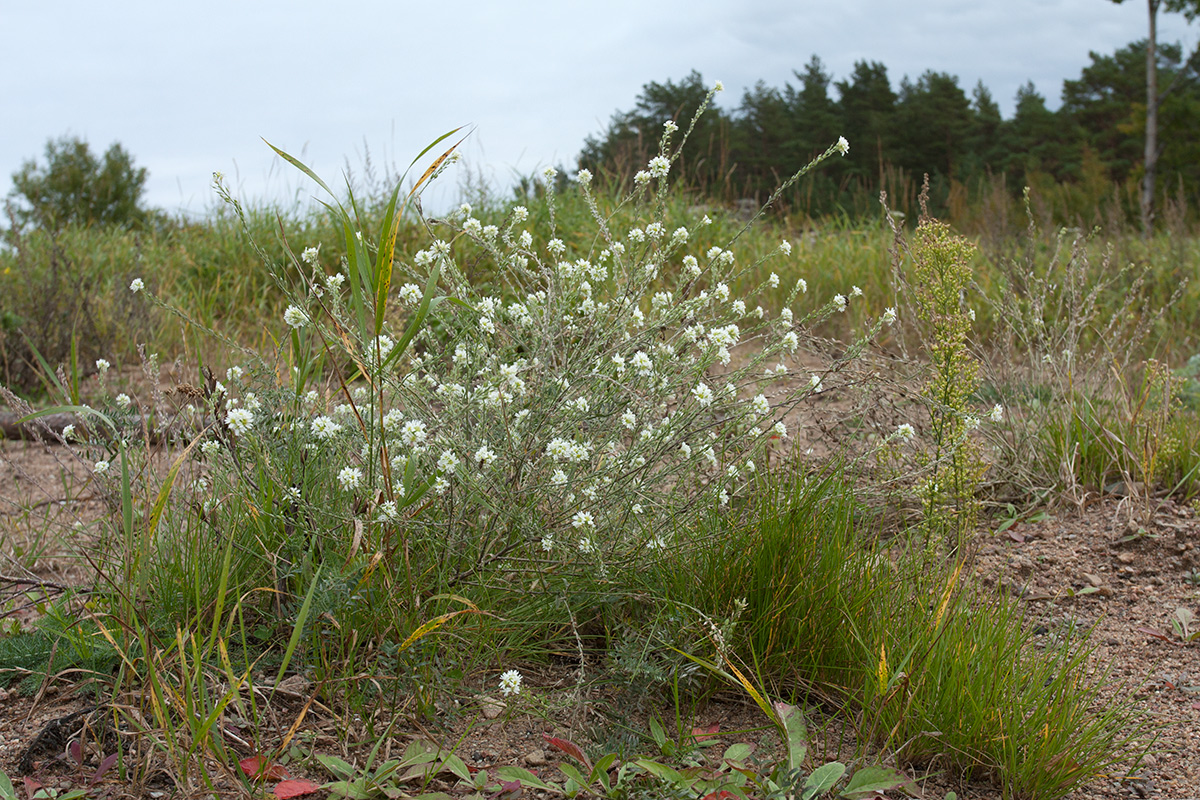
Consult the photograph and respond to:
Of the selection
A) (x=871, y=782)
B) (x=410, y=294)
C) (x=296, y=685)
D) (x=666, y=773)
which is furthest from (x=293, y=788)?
(x=410, y=294)

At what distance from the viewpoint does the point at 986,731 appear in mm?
1892

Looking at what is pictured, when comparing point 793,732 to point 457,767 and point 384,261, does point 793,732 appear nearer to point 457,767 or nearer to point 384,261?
point 457,767

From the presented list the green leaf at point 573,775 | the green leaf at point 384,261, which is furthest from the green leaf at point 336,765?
the green leaf at point 384,261

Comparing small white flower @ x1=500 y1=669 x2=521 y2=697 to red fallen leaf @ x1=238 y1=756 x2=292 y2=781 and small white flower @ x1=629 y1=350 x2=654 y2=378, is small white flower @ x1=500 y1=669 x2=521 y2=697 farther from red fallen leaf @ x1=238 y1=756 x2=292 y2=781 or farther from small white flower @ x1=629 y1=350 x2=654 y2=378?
small white flower @ x1=629 y1=350 x2=654 y2=378

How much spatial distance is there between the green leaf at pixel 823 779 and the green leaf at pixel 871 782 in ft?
0.10

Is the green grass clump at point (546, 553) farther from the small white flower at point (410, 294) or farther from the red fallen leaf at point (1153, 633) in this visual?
the red fallen leaf at point (1153, 633)

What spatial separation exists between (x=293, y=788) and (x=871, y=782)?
110 centimetres

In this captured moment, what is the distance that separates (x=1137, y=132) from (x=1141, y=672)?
30597 mm

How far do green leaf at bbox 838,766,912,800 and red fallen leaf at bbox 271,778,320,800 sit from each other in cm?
102

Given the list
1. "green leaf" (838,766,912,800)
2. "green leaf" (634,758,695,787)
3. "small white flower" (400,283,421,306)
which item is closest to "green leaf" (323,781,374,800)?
"green leaf" (634,758,695,787)

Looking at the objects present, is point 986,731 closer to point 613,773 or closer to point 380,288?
point 613,773

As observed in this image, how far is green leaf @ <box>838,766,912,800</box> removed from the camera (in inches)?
66.5

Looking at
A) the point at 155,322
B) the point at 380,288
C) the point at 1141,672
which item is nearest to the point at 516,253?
the point at 380,288

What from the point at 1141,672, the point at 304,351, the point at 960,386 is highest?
the point at 304,351
